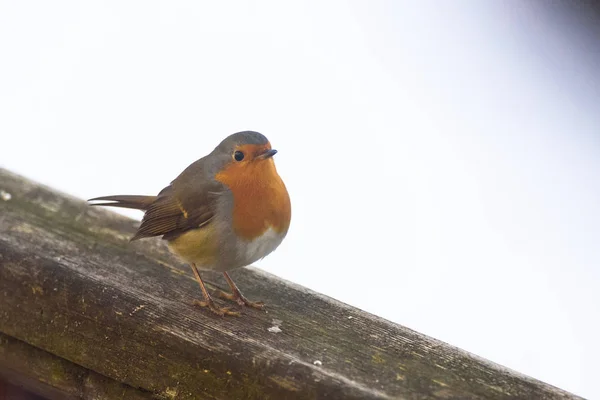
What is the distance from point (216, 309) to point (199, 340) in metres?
0.16

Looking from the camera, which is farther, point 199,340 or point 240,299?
point 240,299

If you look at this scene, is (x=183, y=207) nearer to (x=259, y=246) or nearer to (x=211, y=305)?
(x=259, y=246)

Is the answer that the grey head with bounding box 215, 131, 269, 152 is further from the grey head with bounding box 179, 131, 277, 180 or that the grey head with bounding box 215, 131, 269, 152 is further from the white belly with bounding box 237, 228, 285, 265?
the white belly with bounding box 237, 228, 285, 265

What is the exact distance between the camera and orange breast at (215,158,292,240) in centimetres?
188

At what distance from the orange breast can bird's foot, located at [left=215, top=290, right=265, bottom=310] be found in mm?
162

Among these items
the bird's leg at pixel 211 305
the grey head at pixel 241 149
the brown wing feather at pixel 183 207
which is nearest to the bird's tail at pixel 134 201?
the brown wing feather at pixel 183 207

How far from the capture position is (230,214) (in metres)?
1.93

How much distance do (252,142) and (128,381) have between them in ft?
2.47

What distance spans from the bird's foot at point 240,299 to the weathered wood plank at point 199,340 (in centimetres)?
3

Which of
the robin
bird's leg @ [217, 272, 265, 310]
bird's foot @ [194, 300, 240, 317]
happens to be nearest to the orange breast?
the robin

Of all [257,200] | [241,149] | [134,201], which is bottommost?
[134,201]

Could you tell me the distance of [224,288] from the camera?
1.91 meters

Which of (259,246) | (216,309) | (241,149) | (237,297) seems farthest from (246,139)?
(216,309)

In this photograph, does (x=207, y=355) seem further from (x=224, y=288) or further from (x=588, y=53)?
(x=588, y=53)
